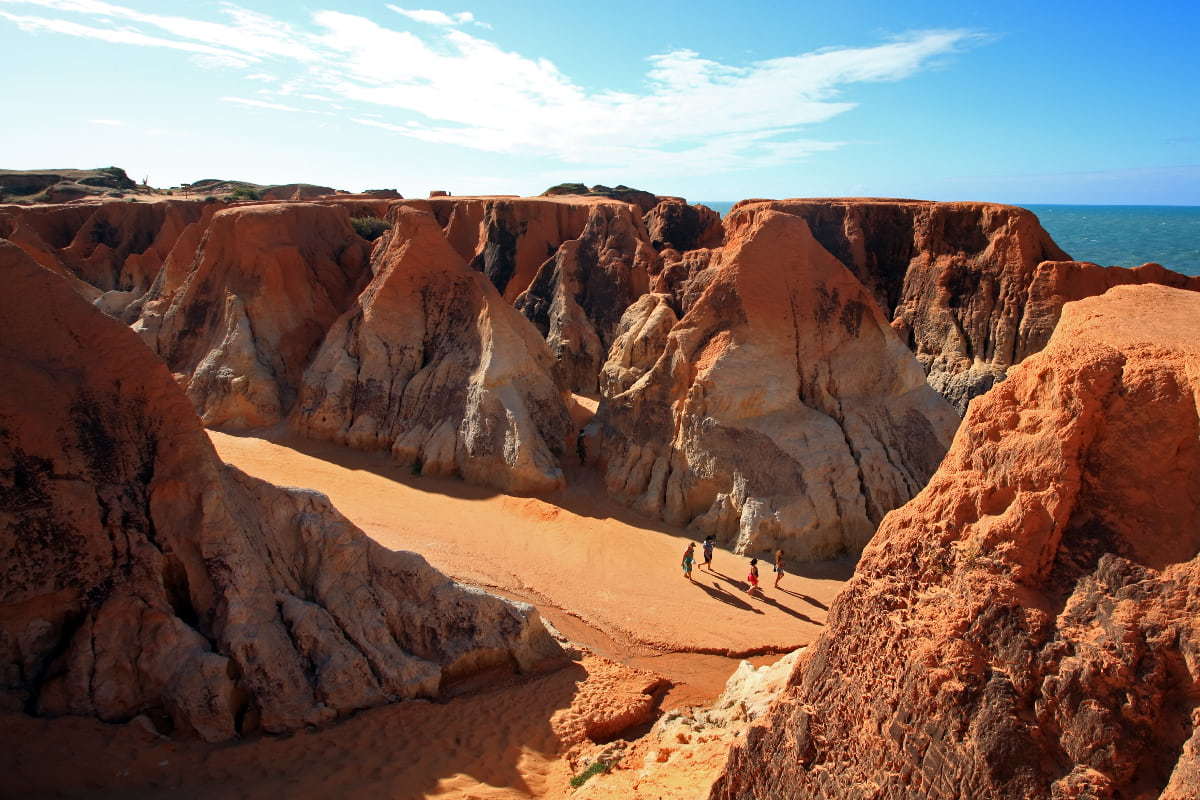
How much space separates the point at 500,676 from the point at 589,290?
2043 cm

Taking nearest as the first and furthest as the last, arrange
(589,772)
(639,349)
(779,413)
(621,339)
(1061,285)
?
(589,772) → (779,413) → (639,349) → (621,339) → (1061,285)

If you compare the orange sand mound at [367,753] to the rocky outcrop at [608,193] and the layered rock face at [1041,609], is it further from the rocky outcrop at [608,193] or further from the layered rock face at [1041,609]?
the rocky outcrop at [608,193]

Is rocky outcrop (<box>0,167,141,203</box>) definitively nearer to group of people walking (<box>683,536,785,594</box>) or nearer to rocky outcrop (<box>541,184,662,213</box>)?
rocky outcrop (<box>541,184,662,213</box>)

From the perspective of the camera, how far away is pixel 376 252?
71.5 ft

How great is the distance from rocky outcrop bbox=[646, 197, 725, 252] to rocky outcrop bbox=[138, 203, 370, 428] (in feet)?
41.8

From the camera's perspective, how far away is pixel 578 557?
1383cm

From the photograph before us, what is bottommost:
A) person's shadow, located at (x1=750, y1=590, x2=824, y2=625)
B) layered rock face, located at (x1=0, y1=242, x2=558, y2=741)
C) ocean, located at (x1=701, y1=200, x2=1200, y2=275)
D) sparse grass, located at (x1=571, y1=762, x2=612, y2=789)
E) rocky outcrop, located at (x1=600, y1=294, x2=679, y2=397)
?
sparse grass, located at (x1=571, y1=762, x2=612, y2=789)

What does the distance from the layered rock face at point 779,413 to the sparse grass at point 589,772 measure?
6797mm

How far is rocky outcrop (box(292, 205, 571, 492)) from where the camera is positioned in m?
16.9

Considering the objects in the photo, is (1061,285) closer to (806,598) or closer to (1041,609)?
(806,598)

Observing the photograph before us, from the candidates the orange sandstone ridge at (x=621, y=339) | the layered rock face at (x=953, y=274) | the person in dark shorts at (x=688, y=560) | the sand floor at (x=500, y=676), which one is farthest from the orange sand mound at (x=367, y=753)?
the layered rock face at (x=953, y=274)

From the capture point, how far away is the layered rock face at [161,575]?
23.7ft

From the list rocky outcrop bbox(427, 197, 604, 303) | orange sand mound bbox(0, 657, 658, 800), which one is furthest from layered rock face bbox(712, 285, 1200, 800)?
rocky outcrop bbox(427, 197, 604, 303)

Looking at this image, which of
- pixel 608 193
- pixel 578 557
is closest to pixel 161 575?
pixel 578 557
